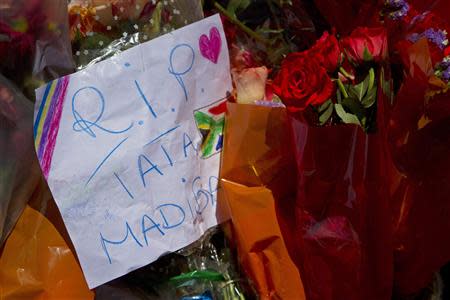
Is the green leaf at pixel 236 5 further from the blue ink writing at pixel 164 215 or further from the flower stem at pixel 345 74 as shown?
the blue ink writing at pixel 164 215

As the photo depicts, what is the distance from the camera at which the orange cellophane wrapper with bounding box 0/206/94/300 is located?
90 cm

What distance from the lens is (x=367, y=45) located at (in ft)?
2.96

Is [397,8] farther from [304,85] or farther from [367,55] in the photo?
[304,85]

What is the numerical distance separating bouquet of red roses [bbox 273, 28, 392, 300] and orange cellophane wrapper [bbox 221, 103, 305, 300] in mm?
32

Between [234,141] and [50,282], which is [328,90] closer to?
[234,141]

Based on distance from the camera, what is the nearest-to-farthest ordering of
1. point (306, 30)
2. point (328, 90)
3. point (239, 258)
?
1. point (328, 90)
2. point (239, 258)
3. point (306, 30)

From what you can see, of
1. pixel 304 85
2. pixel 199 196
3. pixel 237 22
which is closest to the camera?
pixel 304 85

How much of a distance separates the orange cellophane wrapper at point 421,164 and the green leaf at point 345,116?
57mm

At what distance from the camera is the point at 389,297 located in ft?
3.06

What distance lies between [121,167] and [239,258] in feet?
0.82

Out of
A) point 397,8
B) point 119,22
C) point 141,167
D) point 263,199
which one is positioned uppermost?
point 119,22

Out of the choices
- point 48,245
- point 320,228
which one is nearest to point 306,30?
point 320,228

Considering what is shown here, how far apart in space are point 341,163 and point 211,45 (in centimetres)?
29

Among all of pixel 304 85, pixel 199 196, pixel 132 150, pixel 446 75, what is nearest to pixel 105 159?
pixel 132 150
